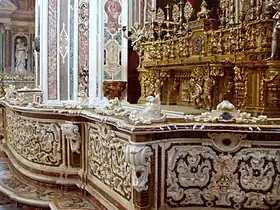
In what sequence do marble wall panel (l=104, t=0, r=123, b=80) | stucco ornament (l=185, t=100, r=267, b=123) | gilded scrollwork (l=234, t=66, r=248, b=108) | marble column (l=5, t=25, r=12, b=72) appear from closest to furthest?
stucco ornament (l=185, t=100, r=267, b=123) < gilded scrollwork (l=234, t=66, r=248, b=108) < marble wall panel (l=104, t=0, r=123, b=80) < marble column (l=5, t=25, r=12, b=72)

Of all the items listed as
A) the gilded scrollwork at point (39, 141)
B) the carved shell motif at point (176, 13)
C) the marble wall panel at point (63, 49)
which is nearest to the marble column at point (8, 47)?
the marble wall panel at point (63, 49)

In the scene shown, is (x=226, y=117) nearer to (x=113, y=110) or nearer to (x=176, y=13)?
(x=113, y=110)

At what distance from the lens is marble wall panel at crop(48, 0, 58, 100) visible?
1070 cm

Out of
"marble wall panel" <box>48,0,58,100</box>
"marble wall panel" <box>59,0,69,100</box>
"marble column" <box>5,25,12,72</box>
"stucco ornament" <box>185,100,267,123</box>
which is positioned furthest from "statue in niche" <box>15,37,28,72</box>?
"stucco ornament" <box>185,100,267,123</box>

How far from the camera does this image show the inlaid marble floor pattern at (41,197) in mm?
4504

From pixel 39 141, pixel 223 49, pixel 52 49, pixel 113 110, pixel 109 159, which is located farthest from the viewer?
pixel 52 49

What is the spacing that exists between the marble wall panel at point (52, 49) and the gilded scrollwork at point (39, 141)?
4669mm

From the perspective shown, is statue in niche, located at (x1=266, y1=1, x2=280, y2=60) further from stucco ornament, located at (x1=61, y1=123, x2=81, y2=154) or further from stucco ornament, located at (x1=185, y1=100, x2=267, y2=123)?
stucco ornament, located at (x1=61, y1=123, x2=81, y2=154)

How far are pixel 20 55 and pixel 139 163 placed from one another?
14.1 m

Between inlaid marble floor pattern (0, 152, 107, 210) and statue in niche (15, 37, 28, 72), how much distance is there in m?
11.5

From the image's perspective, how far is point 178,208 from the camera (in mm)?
3578

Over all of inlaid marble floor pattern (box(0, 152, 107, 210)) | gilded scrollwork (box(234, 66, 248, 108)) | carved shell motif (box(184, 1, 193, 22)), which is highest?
carved shell motif (box(184, 1, 193, 22))

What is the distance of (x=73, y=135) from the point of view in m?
4.81

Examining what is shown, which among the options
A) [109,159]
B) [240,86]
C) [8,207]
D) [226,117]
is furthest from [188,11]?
[8,207]
